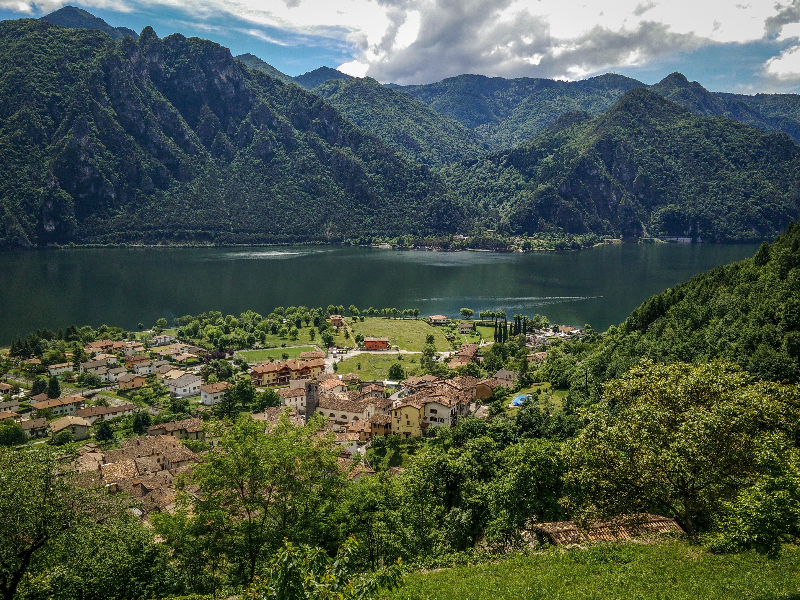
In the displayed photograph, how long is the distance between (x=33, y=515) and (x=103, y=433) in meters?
30.8

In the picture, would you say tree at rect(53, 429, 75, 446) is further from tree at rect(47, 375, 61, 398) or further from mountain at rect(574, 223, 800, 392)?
mountain at rect(574, 223, 800, 392)

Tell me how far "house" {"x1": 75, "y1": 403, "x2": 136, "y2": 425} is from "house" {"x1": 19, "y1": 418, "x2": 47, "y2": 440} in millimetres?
3070

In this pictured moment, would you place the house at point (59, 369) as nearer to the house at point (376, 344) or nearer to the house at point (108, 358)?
the house at point (108, 358)

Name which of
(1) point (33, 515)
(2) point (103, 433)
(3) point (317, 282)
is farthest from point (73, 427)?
Result: (3) point (317, 282)

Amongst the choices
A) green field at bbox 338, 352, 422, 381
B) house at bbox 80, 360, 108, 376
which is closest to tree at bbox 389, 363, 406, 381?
green field at bbox 338, 352, 422, 381

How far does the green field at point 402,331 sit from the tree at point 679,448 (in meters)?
50.1

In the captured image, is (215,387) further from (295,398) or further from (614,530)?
(614,530)

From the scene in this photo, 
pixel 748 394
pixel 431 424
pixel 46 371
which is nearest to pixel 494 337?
pixel 431 424

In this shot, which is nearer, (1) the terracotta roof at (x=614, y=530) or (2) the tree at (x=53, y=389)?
(1) the terracotta roof at (x=614, y=530)

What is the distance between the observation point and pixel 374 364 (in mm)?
57406

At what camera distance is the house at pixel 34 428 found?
38781 millimetres

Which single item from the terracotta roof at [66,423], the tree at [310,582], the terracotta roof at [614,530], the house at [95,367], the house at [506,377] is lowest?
the terracotta roof at [66,423]

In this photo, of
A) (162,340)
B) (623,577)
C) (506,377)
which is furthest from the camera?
(162,340)

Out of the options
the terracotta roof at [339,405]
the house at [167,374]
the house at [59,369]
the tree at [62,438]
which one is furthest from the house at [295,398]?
the house at [59,369]
